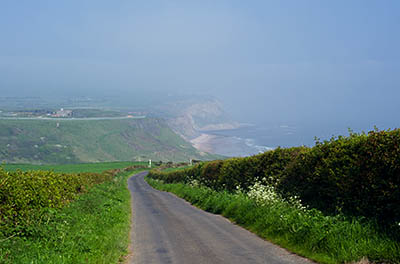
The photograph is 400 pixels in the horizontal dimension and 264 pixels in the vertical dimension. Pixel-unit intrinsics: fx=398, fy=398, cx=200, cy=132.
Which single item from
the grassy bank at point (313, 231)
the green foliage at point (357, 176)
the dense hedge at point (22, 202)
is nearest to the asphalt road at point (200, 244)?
the grassy bank at point (313, 231)

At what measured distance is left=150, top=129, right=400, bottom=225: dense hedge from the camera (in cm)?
942

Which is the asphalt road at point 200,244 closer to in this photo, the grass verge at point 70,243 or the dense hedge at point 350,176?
the grass verge at point 70,243

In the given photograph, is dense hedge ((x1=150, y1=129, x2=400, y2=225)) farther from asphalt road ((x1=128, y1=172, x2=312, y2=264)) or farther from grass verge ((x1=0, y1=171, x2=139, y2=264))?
grass verge ((x1=0, y1=171, x2=139, y2=264))

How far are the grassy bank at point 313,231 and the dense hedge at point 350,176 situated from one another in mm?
513

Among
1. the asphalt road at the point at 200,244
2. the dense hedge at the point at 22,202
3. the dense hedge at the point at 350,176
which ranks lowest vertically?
the asphalt road at the point at 200,244

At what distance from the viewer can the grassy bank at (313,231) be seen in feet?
28.7

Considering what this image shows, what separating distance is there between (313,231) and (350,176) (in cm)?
182

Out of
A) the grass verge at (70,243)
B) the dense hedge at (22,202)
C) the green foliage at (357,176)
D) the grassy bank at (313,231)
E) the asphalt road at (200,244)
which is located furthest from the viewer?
the dense hedge at (22,202)

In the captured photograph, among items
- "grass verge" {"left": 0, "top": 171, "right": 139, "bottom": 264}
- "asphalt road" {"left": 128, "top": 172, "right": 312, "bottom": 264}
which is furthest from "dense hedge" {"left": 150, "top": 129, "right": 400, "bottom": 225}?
"grass verge" {"left": 0, "top": 171, "right": 139, "bottom": 264}

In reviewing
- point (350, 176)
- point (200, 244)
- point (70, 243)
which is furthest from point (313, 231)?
point (70, 243)

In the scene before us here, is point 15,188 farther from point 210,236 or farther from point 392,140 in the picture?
point 392,140

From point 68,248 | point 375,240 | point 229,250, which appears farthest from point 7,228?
point 375,240

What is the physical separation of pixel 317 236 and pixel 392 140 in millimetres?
Result: 3048

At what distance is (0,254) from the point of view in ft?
28.7
